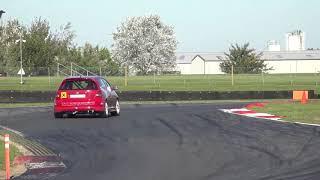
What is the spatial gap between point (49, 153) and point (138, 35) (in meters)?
84.7

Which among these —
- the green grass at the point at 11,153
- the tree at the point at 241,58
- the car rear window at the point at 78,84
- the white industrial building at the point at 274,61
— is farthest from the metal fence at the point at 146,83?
the white industrial building at the point at 274,61

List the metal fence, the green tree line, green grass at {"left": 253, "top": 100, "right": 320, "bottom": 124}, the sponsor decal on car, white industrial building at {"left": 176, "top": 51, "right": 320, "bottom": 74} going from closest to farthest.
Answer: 1. green grass at {"left": 253, "top": 100, "right": 320, "bottom": 124}
2. the sponsor decal on car
3. the metal fence
4. the green tree line
5. white industrial building at {"left": 176, "top": 51, "right": 320, "bottom": 74}

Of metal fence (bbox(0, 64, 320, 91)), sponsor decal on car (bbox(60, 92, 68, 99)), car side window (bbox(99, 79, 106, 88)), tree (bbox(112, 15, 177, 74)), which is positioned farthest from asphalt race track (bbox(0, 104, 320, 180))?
tree (bbox(112, 15, 177, 74))

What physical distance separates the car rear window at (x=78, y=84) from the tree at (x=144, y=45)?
71168 millimetres

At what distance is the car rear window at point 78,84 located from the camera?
2114 centimetres

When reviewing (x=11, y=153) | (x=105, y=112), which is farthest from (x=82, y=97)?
(x=11, y=153)

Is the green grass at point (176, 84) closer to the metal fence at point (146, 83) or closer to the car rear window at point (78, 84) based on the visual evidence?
the metal fence at point (146, 83)

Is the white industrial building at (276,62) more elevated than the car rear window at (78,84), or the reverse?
the white industrial building at (276,62)

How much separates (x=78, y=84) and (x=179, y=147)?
29.2 ft

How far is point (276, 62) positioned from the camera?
12375cm

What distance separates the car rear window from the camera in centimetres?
2114

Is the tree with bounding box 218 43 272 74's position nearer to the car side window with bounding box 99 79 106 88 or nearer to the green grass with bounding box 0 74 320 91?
the green grass with bounding box 0 74 320 91

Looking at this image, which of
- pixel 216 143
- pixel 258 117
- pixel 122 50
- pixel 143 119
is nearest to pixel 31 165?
pixel 216 143

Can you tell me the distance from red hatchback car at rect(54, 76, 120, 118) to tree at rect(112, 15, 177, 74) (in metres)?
71.2
